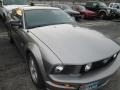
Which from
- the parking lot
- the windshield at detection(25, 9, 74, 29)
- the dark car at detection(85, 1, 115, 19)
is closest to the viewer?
the parking lot

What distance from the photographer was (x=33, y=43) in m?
3.68

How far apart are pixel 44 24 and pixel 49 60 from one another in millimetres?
1698

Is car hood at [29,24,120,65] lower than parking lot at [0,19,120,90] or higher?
higher

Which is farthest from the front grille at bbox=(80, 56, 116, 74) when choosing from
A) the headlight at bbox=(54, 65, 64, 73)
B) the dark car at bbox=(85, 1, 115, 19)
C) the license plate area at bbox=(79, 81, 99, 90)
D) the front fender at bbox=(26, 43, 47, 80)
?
the dark car at bbox=(85, 1, 115, 19)

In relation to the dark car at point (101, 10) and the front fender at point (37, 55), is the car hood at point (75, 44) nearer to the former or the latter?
the front fender at point (37, 55)

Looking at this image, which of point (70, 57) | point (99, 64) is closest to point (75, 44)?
point (70, 57)

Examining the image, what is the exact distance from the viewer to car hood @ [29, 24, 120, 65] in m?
3.07

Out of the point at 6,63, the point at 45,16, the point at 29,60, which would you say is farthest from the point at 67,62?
the point at 6,63

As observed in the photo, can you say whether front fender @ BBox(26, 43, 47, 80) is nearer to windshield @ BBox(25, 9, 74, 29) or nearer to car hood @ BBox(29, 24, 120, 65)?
car hood @ BBox(29, 24, 120, 65)

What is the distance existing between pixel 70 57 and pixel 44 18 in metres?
1.97

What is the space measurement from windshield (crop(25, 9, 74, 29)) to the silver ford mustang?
10.8 inches

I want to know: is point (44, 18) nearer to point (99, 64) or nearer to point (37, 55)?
point (37, 55)

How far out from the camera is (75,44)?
3424 mm

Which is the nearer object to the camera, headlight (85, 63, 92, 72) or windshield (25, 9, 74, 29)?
headlight (85, 63, 92, 72)
